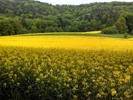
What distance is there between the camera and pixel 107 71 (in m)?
8.05

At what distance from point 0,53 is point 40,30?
41617 millimetres

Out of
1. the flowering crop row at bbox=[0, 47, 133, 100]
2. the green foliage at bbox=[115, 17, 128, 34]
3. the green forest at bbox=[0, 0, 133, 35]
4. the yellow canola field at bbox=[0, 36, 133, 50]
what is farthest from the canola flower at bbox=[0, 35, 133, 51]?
the green foliage at bbox=[115, 17, 128, 34]

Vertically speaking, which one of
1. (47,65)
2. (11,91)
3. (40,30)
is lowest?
(40,30)

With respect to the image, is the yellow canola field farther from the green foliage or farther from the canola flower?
the green foliage

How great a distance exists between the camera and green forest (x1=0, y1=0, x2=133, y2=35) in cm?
4712

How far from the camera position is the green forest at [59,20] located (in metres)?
47.1

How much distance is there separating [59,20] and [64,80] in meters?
50.0

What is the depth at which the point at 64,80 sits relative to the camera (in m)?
7.47

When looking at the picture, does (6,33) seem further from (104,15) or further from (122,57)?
(122,57)

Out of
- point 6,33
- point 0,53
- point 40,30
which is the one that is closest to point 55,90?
point 0,53

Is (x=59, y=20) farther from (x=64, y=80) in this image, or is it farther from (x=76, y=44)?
(x=64, y=80)

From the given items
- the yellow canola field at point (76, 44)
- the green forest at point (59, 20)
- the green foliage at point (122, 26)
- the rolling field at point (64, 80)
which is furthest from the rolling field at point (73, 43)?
the green foliage at point (122, 26)

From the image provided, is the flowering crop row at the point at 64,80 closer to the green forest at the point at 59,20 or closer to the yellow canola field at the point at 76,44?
the yellow canola field at the point at 76,44

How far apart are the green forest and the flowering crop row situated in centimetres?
3459
